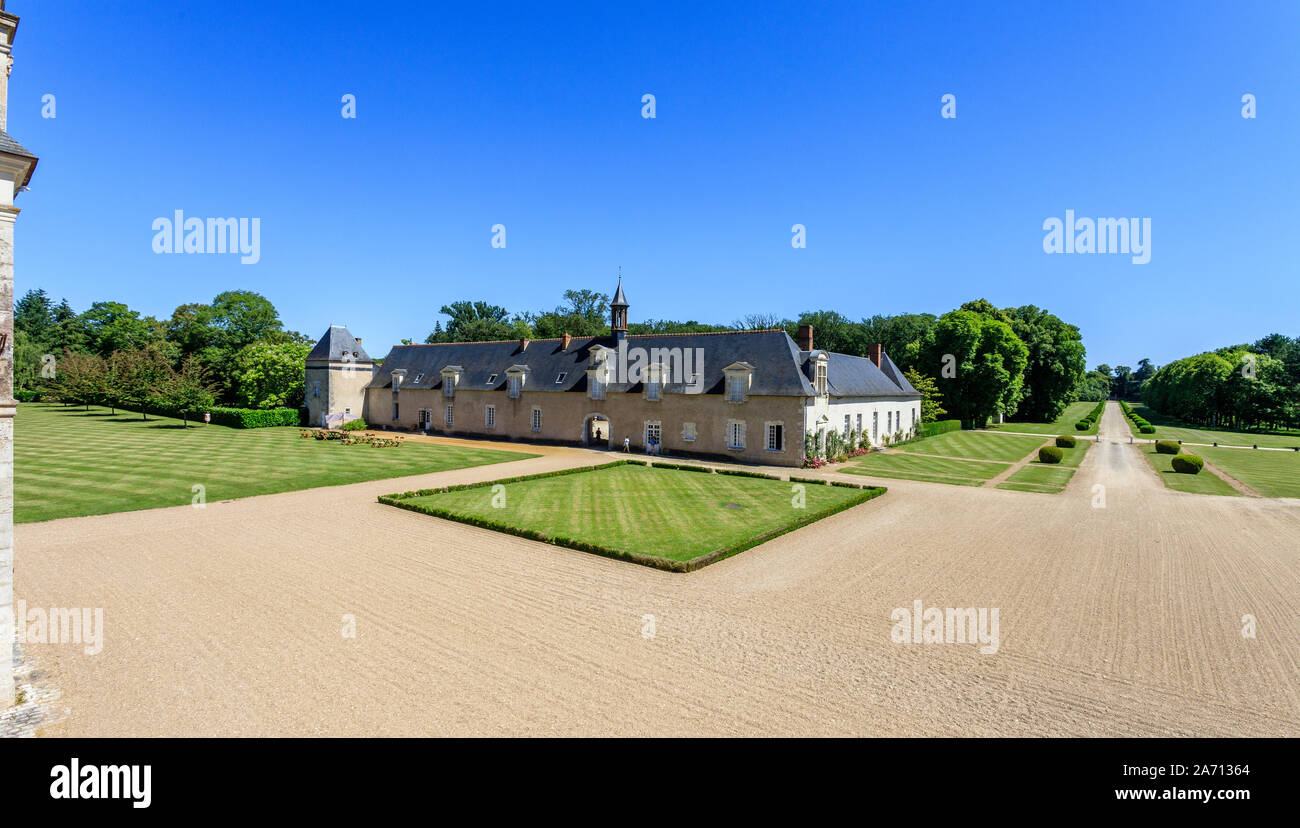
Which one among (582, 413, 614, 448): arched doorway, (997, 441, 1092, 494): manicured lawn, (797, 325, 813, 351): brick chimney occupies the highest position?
(797, 325, 813, 351): brick chimney

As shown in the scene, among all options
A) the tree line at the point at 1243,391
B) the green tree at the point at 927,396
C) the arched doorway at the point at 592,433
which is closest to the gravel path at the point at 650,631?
the arched doorway at the point at 592,433

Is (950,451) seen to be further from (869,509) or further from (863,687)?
(863,687)

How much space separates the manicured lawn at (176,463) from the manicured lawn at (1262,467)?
1404 inches

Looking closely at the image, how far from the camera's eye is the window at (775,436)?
3088 centimetres

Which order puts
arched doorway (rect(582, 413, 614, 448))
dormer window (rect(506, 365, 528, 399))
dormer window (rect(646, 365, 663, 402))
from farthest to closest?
dormer window (rect(506, 365, 528, 399)) < arched doorway (rect(582, 413, 614, 448)) < dormer window (rect(646, 365, 663, 402))

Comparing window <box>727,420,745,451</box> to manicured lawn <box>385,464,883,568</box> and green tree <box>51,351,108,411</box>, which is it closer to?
manicured lawn <box>385,464,883,568</box>

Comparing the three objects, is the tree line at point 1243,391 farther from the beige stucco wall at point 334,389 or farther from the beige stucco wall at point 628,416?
the beige stucco wall at point 334,389

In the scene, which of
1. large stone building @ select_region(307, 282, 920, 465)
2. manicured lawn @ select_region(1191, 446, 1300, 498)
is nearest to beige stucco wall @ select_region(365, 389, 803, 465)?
large stone building @ select_region(307, 282, 920, 465)

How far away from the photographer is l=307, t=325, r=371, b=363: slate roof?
48.1m

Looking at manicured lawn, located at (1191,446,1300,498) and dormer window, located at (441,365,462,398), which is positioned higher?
dormer window, located at (441,365,462,398)

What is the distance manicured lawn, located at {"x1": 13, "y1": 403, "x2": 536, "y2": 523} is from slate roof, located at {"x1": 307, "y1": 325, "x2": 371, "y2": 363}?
7296 millimetres

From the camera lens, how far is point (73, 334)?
7794 cm

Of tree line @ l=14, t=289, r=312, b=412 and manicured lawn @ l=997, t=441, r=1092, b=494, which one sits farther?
tree line @ l=14, t=289, r=312, b=412
